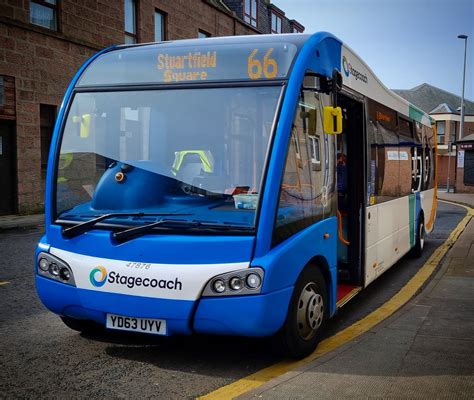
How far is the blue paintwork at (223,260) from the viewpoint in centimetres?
406

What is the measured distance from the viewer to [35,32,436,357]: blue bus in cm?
413

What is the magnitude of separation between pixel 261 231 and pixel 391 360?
147 cm

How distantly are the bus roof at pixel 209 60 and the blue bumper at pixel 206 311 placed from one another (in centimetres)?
168

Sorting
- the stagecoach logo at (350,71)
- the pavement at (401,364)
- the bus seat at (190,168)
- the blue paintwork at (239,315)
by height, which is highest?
the stagecoach logo at (350,71)

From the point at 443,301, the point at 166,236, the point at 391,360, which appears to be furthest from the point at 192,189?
the point at 443,301

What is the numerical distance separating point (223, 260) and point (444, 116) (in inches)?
2069

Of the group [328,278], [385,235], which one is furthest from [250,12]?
[328,278]

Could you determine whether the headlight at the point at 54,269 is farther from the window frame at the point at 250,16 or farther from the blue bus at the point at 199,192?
the window frame at the point at 250,16

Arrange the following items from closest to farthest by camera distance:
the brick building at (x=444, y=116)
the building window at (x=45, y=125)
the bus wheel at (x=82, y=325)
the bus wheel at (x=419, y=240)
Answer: the bus wheel at (x=82, y=325)
the bus wheel at (x=419, y=240)
the building window at (x=45, y=125)
the brick building at (x=444, y=116)

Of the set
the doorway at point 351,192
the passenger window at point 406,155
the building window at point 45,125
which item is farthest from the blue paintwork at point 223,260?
the building window at point 45,125

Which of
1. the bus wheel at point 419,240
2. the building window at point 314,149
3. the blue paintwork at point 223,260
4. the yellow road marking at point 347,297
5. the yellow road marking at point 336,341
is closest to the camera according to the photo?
the yellow road marking at point 336,341

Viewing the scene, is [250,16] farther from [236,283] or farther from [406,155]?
[236,283]

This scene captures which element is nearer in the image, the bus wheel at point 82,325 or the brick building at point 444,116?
the bus wheel at point 82,325

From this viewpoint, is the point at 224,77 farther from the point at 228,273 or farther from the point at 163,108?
the point at 228,273
